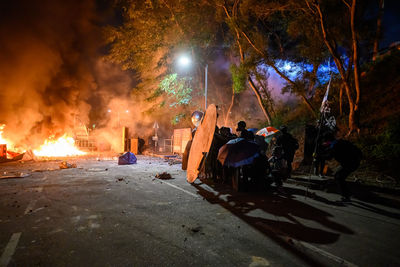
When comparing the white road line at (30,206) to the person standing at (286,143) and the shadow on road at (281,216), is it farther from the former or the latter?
the person standing at (286,143)

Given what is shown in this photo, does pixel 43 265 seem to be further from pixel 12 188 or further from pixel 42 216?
pixel 12 188

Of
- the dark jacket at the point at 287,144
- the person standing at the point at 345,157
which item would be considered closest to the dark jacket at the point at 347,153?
the person standing at the point at 345,157

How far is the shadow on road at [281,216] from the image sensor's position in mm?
3186

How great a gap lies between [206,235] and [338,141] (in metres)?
4.17

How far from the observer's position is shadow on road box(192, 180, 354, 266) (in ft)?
10.5

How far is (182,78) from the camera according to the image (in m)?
A: 18.3

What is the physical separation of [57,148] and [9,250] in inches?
706

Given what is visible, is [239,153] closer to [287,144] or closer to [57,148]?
[287,144]

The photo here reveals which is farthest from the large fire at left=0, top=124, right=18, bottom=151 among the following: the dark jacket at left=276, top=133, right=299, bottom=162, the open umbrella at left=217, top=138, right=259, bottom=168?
the dark jacket at left=276, top=133, right=299, bottom=162

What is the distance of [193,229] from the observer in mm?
3461

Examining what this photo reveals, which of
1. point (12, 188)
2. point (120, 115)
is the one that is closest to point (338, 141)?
point (12, 188)

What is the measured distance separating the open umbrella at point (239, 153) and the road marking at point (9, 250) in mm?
4518

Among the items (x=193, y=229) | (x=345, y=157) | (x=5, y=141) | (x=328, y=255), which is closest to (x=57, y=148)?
(x=5, y=141)

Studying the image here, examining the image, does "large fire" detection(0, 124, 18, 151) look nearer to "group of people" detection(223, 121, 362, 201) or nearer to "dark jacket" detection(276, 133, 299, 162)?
"group of people" detection(223, 121, 362, 201)
